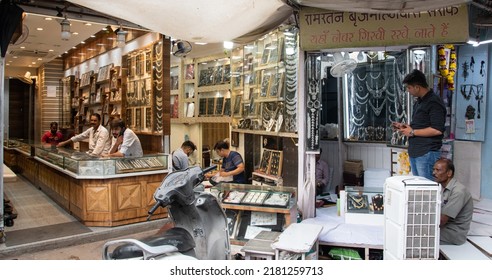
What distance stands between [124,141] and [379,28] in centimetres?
315

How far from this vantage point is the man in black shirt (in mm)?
3219

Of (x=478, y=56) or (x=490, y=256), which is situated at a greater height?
(x=478, y=56)

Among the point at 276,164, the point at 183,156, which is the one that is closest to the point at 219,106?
the point at 183,156

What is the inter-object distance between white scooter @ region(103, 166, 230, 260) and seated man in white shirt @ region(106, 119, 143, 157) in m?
2.53

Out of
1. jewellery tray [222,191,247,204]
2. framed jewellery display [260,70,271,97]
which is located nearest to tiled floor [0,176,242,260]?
jewellery tray [222,191,247,204]

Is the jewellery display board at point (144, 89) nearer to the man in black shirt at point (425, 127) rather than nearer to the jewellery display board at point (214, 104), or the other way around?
the jewellery display board at point (214, 104)

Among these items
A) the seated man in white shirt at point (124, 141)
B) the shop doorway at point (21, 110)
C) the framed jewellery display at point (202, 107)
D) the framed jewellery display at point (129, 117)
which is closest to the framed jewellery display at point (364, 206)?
the seated man in white shirt at point (124, 141)

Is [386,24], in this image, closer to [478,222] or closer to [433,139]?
[433,139]

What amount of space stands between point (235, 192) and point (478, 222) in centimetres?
221

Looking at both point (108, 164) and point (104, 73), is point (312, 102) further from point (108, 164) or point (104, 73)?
point (104, 73)

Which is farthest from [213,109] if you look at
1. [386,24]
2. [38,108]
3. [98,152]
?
[38,108]

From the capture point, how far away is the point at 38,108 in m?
11.4

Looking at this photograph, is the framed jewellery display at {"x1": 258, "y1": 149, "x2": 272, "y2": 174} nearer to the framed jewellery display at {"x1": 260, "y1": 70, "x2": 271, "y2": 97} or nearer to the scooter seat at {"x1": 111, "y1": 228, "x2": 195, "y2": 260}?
the framed jewellery display at {"x1": 260, "y1": 70, "x2": 271, "y2": 97}

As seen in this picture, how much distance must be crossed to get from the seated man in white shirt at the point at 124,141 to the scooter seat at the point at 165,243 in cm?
270
